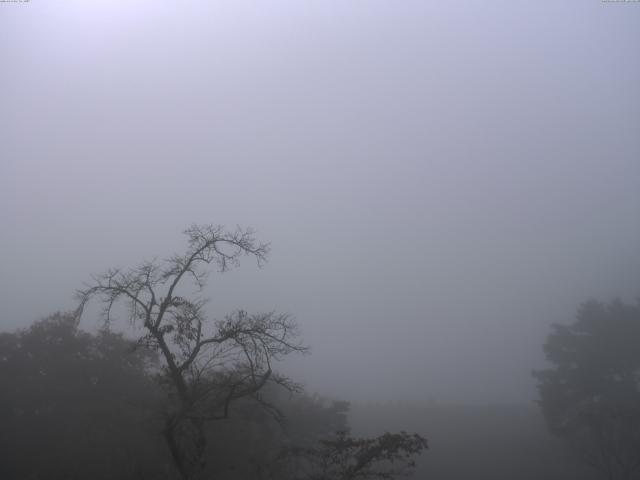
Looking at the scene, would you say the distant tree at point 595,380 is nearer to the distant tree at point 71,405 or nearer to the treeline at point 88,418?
the treeline at point 88,418

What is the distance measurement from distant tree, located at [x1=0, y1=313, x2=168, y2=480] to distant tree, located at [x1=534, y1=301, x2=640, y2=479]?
114ft

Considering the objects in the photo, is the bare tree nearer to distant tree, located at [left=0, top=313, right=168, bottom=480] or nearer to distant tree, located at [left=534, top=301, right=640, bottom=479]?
distant tree, located at [left=0, top=313, right=168, bottom=480]

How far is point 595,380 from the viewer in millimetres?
39344

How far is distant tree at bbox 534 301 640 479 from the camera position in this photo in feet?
102

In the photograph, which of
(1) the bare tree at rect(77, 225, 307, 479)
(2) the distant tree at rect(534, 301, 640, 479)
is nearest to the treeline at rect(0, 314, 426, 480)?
(1) the bare tree at rect(77, 225, 307, 479)

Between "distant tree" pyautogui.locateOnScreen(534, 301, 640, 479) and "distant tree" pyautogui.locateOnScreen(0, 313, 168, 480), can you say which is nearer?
"distant tree" pyautogui.locateOnScreen(0, 313, 168, 480)

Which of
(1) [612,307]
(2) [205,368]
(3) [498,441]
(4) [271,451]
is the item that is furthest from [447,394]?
(2) [205,368]

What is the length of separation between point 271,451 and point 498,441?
1742 inches

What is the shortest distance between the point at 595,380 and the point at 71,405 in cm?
4831

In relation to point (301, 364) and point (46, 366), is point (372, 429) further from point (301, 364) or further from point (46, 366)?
point (301, 364)

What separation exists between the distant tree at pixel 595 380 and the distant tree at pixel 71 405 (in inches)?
1364

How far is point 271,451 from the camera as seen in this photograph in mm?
21641

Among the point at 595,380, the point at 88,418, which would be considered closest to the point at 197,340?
the point at 88,418

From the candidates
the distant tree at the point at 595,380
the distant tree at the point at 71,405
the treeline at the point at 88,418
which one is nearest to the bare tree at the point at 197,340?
the treeline at the point at 88,418
